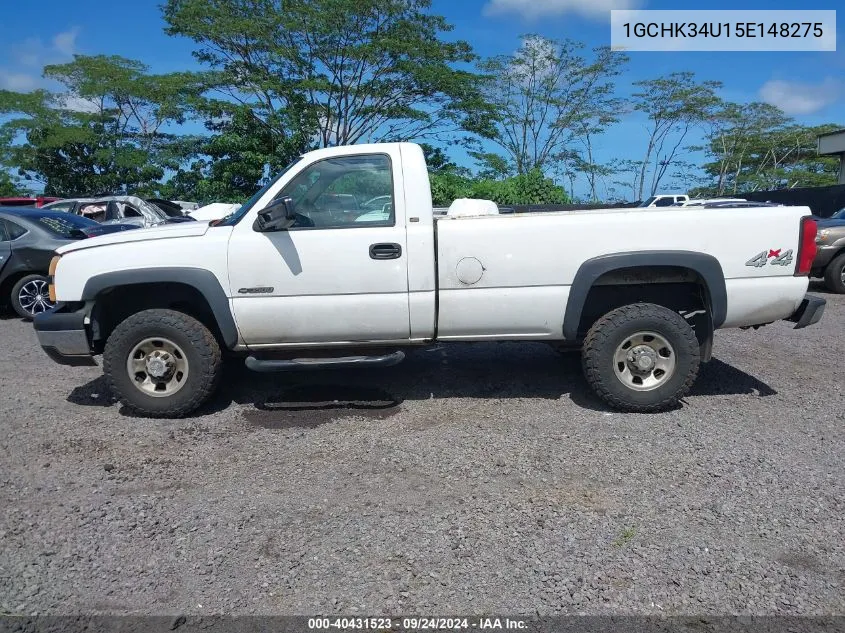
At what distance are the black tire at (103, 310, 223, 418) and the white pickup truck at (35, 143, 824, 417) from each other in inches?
0.4

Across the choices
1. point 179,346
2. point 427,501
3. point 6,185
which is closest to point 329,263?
point 179,346

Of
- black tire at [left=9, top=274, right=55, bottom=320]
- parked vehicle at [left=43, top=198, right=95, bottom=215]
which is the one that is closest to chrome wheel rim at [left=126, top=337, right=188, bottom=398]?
black tire at [left=9, top=274, right=55, bottom=320]

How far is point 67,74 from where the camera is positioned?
29359mm

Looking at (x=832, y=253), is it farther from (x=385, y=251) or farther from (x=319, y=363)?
(x=319, y=363)

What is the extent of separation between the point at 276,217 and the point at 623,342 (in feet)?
8.56

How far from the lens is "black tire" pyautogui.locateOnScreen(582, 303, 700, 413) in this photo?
481 centimetres

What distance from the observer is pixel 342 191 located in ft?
16.0

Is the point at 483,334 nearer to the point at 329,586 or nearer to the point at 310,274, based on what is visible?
the point at 310,274

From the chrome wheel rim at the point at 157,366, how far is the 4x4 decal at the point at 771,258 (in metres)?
4.13

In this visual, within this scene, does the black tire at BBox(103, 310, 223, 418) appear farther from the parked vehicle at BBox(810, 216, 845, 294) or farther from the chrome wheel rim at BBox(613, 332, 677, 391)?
the parked vehicle at BBox(810, 216, 845, 294)

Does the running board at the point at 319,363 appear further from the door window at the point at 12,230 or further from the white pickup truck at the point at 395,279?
the door window at the point at 12,230

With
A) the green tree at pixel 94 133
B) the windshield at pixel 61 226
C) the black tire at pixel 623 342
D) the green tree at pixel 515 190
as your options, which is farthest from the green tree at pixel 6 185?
the black tire at pixel 623 342

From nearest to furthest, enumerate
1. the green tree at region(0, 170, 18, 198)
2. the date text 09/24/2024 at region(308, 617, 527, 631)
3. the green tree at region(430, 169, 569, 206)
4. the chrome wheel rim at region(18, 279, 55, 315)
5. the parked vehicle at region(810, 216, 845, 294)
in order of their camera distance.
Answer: the date text 09/24/2024 at region(308, 617, 527, 631), the chrome wheel rim at region(18, 279, 55, 315), the parked vehicle at region(810, 216, 845, 294), the green tree at region(430, 169, 569, 206), the green tree at region(0, 170, 18, 198)

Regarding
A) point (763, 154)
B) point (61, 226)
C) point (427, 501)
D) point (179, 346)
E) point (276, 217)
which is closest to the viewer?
point (427, 501)
